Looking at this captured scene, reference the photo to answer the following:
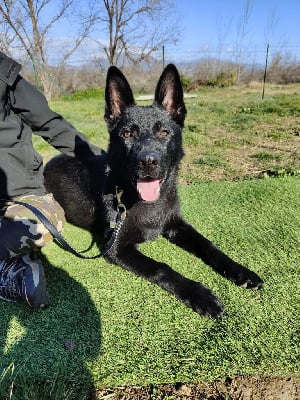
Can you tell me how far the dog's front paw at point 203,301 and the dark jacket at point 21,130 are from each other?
5.12 feet

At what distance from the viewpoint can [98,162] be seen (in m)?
3.06

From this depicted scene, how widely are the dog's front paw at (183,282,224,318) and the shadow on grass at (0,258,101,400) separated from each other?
1.78ft

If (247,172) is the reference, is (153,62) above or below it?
above

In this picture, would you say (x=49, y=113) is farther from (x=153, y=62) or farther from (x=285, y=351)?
(x=153, y=62)

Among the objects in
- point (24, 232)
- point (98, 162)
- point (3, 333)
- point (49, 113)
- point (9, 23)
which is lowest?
point (3, 333)

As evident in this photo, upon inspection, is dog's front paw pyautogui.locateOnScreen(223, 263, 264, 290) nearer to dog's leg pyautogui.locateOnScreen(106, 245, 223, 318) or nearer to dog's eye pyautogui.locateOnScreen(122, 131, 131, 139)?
dog's leg pyautogui.locateOnScreen(106, 245, 223, 318)

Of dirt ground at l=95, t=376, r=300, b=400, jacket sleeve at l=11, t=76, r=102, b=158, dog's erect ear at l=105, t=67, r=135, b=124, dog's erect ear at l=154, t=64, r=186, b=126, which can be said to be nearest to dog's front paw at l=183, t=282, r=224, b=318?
dirt ground at l=95, t=376, r=300, b=400

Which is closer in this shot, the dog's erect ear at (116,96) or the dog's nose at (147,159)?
the dog's nose at (147,159)

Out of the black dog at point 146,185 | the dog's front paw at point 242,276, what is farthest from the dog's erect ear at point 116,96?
the dog's front paw at point 242,276

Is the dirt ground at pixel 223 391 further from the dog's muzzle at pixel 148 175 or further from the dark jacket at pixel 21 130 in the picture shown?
the dark jacket at pixel 21 130

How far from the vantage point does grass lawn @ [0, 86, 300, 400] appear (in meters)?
Answer: 1.54

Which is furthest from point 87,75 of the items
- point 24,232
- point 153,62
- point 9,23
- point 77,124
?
point 24,232

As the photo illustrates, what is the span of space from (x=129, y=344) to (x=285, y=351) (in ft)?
2.47

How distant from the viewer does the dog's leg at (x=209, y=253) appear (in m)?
2.10
